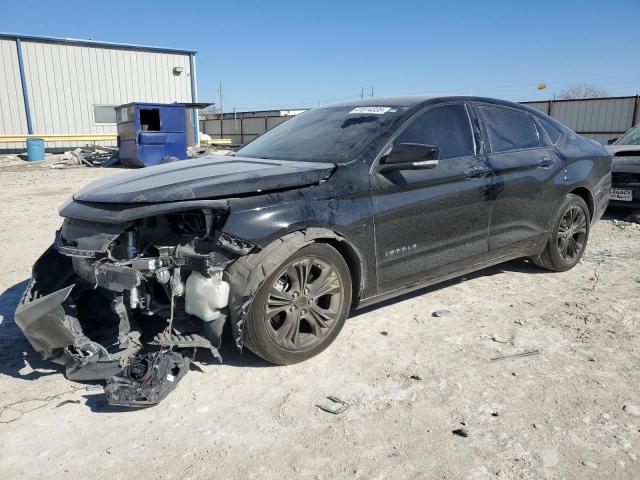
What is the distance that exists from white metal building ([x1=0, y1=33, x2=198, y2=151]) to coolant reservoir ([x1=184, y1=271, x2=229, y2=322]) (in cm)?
2098

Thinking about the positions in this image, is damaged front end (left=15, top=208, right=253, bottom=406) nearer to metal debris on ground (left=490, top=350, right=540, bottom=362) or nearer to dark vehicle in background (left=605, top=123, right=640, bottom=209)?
metal debris on ground (left=490, top=350, right=540, bottom=362)

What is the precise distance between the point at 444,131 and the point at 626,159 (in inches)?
199

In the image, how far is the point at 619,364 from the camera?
10.9 ft

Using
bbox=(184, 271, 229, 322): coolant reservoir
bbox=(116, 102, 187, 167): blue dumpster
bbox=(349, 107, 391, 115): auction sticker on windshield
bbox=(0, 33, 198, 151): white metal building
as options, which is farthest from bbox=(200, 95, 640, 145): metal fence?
bbox=(184, 271, 229, 322): coolant reservoir

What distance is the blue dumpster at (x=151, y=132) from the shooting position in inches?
637

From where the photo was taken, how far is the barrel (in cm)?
1944

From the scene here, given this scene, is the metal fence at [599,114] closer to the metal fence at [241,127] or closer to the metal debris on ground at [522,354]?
the metal fence at [241,127]

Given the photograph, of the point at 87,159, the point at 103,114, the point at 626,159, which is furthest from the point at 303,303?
the point at 103,114

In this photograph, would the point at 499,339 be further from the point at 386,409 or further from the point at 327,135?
the point at 327,135

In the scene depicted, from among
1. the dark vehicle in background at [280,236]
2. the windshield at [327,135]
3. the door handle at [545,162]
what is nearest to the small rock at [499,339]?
the dark vehicle in background at [280,236]

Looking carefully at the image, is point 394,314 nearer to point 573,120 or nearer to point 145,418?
point 145,418

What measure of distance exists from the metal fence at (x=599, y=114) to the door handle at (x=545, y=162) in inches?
666

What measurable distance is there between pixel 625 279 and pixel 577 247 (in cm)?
54

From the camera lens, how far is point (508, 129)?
184 inches
